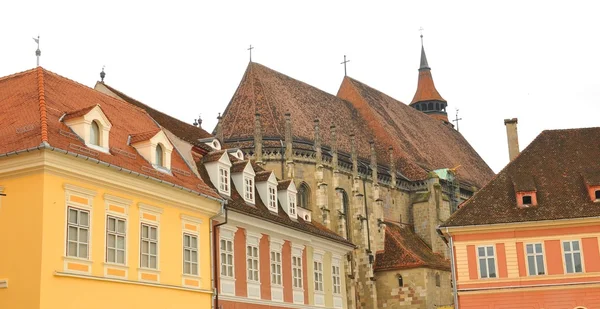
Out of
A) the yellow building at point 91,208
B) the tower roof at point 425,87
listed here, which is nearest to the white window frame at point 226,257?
the yellow building at point 91,208

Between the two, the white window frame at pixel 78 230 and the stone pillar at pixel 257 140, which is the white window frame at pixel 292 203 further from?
the white window frame at pixel 78 230

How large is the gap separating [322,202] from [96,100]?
25.8m

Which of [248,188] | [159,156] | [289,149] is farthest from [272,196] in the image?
[289,149]

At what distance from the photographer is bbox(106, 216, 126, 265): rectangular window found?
2323cm

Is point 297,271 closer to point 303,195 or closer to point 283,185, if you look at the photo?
point 283,185

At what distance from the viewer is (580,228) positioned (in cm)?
3472

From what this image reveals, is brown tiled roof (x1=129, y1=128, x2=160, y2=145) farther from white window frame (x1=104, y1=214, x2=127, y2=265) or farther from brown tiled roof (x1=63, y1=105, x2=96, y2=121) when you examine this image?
white window frame (x1=104, y1=214, x2=127, y2=265)

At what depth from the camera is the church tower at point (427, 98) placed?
89.2 meters

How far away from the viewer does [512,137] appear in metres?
43.5

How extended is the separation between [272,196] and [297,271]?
3.16 m

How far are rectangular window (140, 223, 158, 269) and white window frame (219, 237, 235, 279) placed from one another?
3.88 metres

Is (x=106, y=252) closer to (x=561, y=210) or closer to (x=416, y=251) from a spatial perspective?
(x=561, y=210)

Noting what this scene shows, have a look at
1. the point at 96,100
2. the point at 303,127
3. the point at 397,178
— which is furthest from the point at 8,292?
the point at 397,178

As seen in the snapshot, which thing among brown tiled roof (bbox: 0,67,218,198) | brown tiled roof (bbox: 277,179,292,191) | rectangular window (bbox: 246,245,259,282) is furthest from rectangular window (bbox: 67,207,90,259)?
brown tiled roof (bbox: 277,179,292,191)
